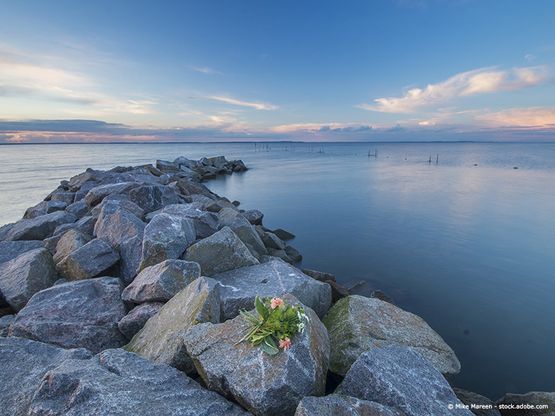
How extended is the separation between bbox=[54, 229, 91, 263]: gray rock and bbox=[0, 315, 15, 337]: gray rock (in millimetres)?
2097

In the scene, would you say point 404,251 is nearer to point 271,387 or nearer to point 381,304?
point 381,304

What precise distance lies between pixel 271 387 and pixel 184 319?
2419mm

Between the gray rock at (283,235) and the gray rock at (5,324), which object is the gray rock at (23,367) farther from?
the gray rock at (283,235)

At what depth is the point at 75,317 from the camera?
721 cm

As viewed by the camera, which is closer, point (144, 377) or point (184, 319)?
point (144, 377)

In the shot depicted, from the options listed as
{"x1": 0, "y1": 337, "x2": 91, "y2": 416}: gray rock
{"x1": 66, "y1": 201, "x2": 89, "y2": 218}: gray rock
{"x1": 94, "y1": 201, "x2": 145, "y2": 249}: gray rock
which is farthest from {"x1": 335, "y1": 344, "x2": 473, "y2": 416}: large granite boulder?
{"x1": 66, "y1": 201, "x2": 89, "y2": 218}: gray rock

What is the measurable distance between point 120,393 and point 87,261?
5875 millimetres

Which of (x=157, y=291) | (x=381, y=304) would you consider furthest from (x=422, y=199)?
(x=157, y=291)

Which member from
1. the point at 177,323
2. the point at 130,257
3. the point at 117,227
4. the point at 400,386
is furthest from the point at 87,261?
the point at 400,386

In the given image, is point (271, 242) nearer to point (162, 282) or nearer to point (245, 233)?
point (245, 233)

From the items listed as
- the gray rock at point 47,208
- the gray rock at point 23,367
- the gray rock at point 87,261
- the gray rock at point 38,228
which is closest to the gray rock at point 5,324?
the gray rock at point 87,261

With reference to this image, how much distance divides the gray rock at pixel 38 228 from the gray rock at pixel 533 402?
15.4 meters

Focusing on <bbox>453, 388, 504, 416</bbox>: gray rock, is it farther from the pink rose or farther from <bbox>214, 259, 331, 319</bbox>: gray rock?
the pink rose

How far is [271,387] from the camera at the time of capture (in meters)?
4.30
